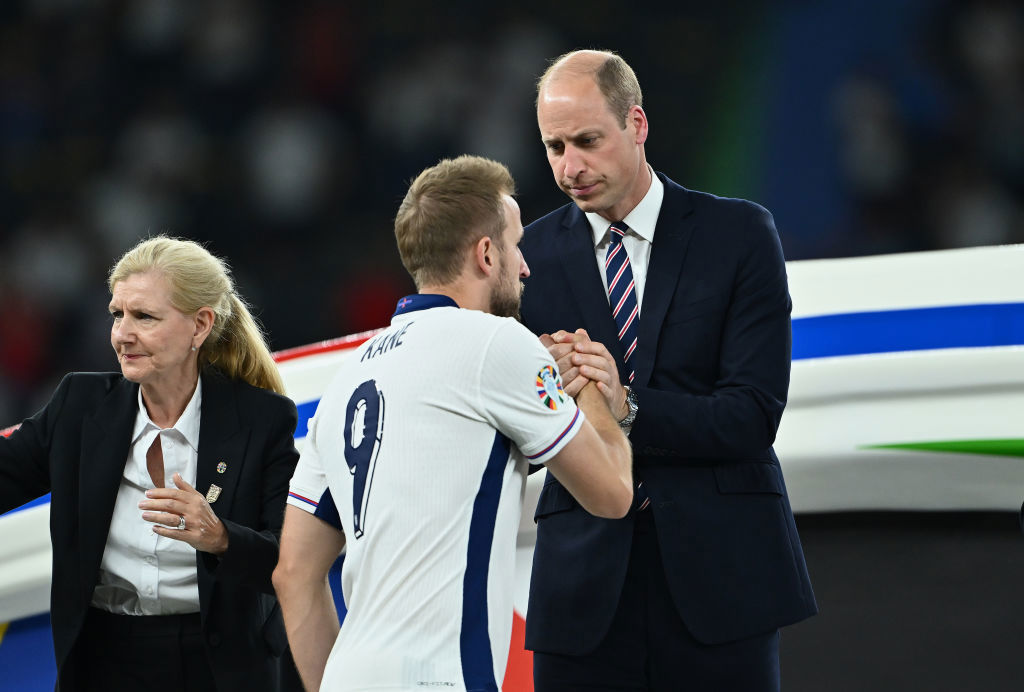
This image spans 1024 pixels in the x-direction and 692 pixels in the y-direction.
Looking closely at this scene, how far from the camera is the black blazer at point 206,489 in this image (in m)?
2.11

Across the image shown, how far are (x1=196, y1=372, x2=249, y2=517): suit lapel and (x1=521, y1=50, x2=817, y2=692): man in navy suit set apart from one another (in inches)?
23.9

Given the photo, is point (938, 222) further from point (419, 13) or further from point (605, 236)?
point (605, 236)

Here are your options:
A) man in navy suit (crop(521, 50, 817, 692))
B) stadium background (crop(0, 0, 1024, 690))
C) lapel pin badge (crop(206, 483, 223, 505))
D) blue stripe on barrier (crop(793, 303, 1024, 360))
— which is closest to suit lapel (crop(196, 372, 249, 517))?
lapel pin badge (crop(206, 483, 223, 505))

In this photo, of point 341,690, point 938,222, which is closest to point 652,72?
point 938,222

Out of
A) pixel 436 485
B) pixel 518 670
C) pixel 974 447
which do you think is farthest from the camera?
pixel 974 447

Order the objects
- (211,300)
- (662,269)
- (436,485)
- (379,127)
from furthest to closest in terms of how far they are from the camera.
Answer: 1. (379,127)
2. (211,300)
3. (662,269)
4. (436,485)

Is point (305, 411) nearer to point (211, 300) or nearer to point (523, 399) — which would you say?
point (211, 300)

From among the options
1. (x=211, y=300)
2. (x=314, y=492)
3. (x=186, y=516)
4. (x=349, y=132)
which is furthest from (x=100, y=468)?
(x=349, y=132)

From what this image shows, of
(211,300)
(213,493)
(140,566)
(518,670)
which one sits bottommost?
(518,670)

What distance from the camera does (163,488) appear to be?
2086 millimetres

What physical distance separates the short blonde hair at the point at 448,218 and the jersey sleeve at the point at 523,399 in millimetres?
141

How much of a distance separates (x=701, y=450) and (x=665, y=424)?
0.26 ft

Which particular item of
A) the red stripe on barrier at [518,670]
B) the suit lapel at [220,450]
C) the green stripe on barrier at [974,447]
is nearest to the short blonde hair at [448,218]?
the suit lapel at [220,450]

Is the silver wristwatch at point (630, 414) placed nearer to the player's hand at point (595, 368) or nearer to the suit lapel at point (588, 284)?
the player's hand at point (595, 368)
